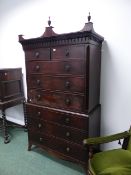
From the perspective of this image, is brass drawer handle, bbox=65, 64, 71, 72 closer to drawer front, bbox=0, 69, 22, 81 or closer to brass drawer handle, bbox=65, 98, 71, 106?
brass drawer handle, bbox=65, 98, 71, 106

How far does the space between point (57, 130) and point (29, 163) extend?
0.63 m

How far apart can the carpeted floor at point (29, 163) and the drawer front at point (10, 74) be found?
1096 millimetres

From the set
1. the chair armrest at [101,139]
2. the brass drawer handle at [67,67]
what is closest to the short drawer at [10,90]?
the brass drawer handle at [67,67]

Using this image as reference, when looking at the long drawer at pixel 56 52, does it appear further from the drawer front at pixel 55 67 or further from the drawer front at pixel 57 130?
the drawer front at pixel 57 130

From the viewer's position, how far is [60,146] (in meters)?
2.12

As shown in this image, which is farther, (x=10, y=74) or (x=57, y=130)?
(x=10, y=74)

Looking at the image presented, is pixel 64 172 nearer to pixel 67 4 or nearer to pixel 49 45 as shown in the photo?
pixel 49 45

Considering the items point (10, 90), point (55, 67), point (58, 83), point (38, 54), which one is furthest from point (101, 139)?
point (10, 90)

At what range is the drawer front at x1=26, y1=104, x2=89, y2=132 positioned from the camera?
186 centimetres

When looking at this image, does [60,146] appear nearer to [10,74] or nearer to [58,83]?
[58,83]

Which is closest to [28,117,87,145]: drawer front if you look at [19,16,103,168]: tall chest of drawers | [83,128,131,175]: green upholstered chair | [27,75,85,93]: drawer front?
[19,16,103,168]: tall chest of drawers

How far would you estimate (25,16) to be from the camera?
2.75m

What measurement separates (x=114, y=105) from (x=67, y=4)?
1.54 meters

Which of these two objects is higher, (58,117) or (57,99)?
(57,99)
